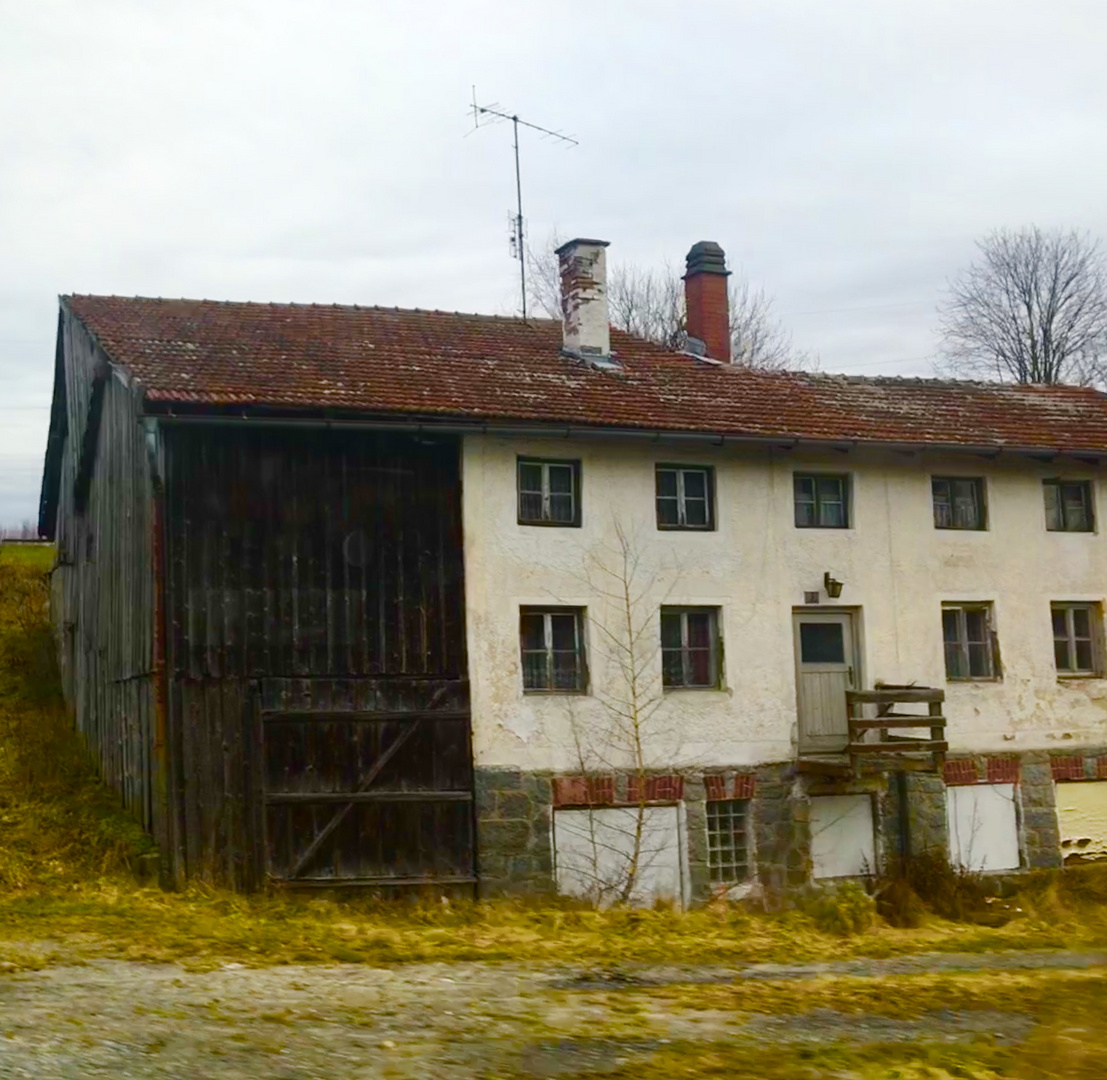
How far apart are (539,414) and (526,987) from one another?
9888mm

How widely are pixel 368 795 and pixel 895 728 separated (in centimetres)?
767

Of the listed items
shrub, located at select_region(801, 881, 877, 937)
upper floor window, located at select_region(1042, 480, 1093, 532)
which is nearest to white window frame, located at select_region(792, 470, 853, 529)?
upper floor window, located at select_region(1042, 480, 1093, 532)

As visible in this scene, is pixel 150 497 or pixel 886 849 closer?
pixel 150 497

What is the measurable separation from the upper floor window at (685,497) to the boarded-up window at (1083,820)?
737 centimetres

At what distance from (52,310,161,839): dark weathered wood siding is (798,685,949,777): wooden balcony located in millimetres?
9326

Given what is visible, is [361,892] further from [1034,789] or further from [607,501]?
[1034,789]

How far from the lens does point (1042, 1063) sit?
33.8ft

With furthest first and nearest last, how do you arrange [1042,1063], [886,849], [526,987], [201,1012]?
[886,849] → [526,987] → [201,1012] → [1042,1063]

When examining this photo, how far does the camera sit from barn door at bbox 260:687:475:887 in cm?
1978

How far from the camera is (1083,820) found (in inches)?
985

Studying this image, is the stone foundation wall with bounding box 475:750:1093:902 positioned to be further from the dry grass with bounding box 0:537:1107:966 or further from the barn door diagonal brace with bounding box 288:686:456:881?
the barn door diagonal brace with bounding box 288:686:456:881

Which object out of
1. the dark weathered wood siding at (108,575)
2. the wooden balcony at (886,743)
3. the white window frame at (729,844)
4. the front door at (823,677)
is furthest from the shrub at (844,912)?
the dark weathered wood siding at (108,575)

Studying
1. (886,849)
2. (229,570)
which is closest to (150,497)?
(229,570)

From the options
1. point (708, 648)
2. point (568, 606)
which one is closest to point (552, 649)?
point (568, 606)
